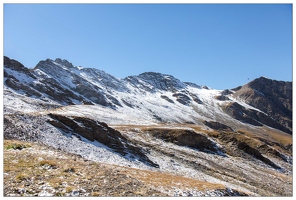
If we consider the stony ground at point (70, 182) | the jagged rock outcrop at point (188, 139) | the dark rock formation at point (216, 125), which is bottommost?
the stony ground at point (70, 182)

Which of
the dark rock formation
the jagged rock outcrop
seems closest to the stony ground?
the jagged rock outcrop

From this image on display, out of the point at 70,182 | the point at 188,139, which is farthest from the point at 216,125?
the point at 70,182

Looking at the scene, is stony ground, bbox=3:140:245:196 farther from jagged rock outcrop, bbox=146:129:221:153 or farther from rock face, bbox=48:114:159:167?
jagged rock outcrop, bbox=146:129:221:153

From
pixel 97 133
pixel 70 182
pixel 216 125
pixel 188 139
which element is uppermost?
pixel 216 125

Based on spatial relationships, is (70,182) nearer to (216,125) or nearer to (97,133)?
(97,133)

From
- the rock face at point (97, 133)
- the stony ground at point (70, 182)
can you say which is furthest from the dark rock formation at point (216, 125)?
the stony ground at point (70, 182)

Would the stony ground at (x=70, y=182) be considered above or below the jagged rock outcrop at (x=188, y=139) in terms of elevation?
below

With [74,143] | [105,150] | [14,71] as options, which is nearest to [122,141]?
[105,150]

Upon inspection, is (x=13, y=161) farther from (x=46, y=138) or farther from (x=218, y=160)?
(x=218, y=160)

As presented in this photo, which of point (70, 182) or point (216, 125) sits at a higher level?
point (216, 125)

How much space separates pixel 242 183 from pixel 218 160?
44.3 feet

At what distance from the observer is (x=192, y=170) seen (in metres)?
41.5

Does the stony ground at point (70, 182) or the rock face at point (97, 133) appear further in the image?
the rock face at point (97, 133)

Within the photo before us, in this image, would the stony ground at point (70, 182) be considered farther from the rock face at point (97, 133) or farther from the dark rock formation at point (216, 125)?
the dark rock formation at point (216, 125)
